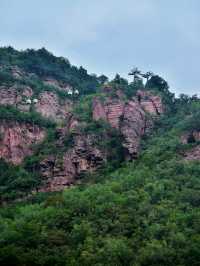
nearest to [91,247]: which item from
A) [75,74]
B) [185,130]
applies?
[185,130]

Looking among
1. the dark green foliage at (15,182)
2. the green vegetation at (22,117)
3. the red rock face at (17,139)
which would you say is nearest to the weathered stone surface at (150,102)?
the green vegetation at (22,117)

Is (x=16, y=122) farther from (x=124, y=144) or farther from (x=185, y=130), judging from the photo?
(x=185, y=130)

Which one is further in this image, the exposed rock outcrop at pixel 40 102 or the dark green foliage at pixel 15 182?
the exposed rock outcrop at pixel 40 102

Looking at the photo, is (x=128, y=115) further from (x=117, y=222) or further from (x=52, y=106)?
(x=117, y=222)

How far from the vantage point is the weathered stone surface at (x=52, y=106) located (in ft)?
252

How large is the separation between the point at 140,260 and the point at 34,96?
4014 cm

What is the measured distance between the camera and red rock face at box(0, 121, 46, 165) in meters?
66.6

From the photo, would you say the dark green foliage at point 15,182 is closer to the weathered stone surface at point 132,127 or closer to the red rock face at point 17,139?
the red rock face at point 17,139

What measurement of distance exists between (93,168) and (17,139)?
9.72m

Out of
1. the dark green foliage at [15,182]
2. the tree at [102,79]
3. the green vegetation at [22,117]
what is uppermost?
the tree at [102,79]

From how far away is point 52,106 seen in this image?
258 ft

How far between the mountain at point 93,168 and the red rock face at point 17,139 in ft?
0.37

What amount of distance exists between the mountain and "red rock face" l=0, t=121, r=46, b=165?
0.11m

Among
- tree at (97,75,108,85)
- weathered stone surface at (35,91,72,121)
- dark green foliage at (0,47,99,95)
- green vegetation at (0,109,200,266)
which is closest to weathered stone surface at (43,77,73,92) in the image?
dark green foliage at (0,47,99,95)
